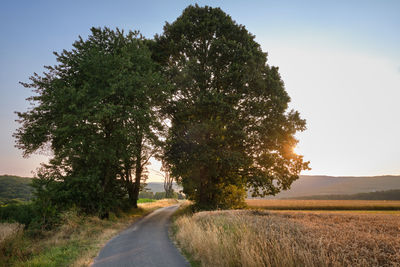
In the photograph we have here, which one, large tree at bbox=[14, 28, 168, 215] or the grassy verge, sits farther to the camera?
large tree at bbox=[14, 28, 168, 215]

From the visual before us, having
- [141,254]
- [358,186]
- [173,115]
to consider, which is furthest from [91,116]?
[358,186]

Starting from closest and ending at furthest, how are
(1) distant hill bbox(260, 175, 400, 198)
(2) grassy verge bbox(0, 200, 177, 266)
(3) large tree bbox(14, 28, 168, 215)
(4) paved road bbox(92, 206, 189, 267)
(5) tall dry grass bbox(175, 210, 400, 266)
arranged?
(5) tall dry grass bbox(175, 210, 400, 266) < (4) paved road bbox(92, 206, 189, 267) < (2) grassy verge bbox(0, 200, 177, 266) < (3) large tree bbox(14, 28, 168, 215) < (1) distant hill bbox(260, 175, 400, 198)

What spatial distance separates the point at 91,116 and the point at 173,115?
304 inches

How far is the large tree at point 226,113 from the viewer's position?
1805cm

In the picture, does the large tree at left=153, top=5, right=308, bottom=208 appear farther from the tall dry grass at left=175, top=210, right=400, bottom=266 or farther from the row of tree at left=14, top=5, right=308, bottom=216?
the tall dry grass at left=175, top=210, right=400, bottom=266

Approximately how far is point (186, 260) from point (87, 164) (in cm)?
1315

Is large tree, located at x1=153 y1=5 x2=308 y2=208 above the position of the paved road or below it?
above

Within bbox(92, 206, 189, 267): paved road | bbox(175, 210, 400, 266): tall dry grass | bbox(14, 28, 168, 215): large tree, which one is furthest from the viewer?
bbox(14, 28, 168, 215): large tree

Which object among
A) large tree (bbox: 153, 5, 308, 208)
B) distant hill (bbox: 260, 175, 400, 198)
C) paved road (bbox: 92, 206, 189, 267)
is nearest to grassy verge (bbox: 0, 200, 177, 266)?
paved road (bbox: 92, 206, 189, 267)

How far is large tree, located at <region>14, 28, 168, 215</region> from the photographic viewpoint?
51.5ft

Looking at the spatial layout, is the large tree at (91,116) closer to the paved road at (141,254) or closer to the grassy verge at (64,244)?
the grassy verge at (64,244)

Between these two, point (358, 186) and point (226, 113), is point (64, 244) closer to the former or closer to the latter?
point (226, 113)

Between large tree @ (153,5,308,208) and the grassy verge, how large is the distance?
737 centimetres

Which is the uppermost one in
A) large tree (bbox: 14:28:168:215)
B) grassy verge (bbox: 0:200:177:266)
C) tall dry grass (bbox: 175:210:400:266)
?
large tree (bbox: 14:28:168:215)
